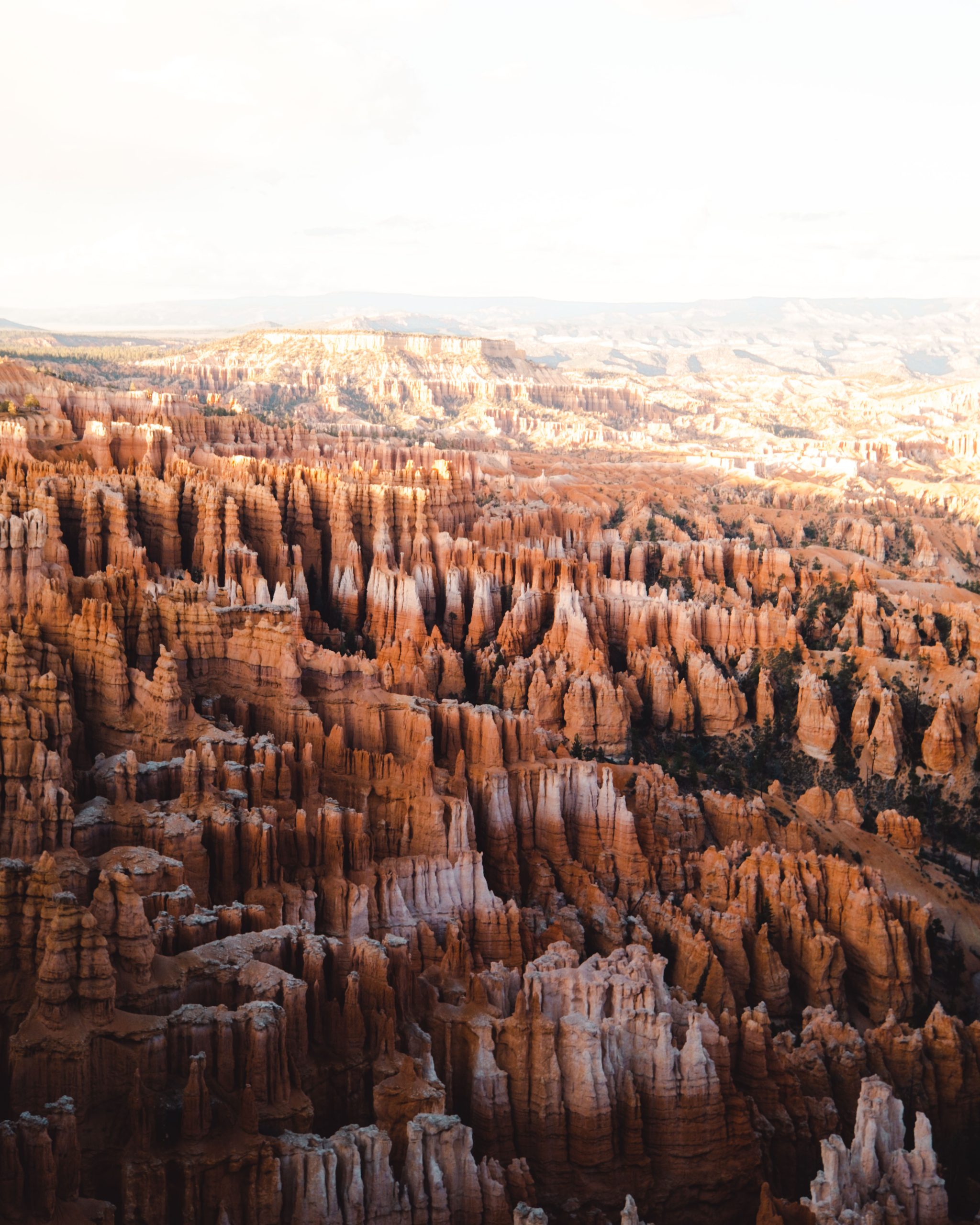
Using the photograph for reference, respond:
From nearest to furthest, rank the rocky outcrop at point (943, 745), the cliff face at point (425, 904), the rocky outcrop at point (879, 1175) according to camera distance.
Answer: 1. the cliff face at point (425, 904)
2. the rocky outcrop at point (879, 1175)
3. the rocky outcrop at point (943, 745)

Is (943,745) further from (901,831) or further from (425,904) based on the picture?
(425,904)

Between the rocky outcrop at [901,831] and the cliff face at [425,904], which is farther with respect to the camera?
the rocky outcrop at [901,831]

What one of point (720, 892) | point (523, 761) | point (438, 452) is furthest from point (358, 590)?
point (438, 452)

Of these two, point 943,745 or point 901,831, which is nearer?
point 901,831

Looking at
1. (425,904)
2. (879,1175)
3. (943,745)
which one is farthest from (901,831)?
(879,1175)

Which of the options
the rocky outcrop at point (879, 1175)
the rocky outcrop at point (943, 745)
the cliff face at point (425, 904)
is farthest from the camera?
the rocky outcrop at point (943, 745)

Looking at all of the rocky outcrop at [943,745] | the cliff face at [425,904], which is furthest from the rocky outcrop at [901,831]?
the rocky outcrop at [943,745]

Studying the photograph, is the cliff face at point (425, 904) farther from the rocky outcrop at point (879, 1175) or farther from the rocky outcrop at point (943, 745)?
the rocky outcrop at point (943, 745)

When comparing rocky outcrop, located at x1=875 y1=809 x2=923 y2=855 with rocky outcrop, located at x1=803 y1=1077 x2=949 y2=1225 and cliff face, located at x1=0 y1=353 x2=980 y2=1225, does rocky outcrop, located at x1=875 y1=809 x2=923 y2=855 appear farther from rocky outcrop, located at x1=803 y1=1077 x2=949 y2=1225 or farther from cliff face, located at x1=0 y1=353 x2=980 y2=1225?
rocky outcrop, located at x1=803 y1=1077 x2=949 y2=1225

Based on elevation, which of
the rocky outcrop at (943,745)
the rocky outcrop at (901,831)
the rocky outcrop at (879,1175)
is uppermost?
the rocky outcrop at (879,1175)

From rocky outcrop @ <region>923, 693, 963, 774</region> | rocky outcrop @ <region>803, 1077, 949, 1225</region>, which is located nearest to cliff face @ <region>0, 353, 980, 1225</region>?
rocky outcrop @ <region>803, 1077, 949, 1225</region>
